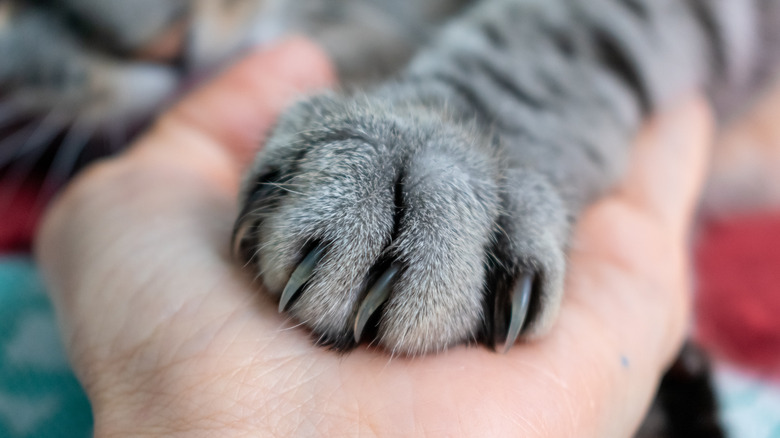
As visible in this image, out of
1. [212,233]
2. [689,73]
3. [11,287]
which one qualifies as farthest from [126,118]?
[689,73]

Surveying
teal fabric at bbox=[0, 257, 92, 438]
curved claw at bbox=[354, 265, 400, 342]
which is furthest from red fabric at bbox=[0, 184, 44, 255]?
curved claw at bbox=[354, 265, 400, 342]

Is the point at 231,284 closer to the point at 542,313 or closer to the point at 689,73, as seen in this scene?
the point at 542,313

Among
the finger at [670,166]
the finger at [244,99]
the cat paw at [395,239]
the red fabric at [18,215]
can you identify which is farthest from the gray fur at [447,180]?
the red fabric at [18,215]

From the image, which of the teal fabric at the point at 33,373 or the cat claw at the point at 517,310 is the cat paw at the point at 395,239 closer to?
the cat claw at the point at 517,310

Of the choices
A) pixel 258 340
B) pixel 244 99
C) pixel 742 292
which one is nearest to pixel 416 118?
pixel 258 340

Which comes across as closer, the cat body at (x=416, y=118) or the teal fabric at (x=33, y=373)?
the cat body at (x=416, y=118)

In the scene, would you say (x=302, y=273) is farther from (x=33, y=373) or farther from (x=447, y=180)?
(x=33, y=373)

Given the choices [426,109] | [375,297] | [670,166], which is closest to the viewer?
[375,297]

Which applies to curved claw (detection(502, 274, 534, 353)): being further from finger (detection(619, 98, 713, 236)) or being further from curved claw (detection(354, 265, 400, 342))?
finger (detection(619, 98, 713, 236))
